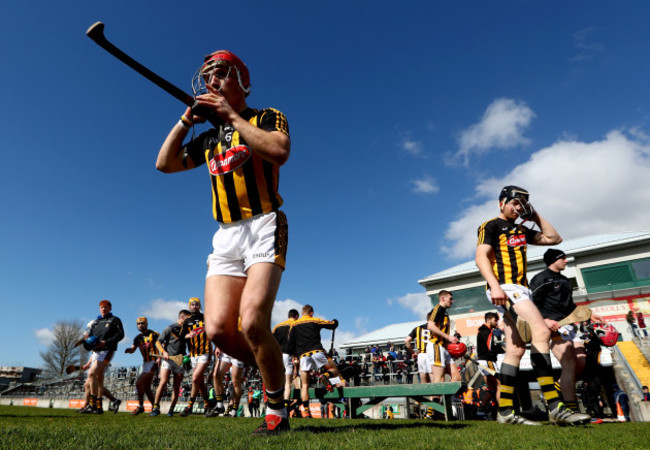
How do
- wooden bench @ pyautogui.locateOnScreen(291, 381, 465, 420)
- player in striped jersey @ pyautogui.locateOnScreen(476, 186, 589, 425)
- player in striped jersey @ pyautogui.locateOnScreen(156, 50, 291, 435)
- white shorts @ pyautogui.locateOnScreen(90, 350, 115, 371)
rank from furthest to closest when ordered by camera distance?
white shorts @ pyautogui.locateOnScreen(90, 350, 115, 371) → wooden bench @ pyautogui.locateOnScreen(291, 381, 465, 420) → player in striped jersey @ pyautogui.locateOnScreen(476, 186, 589, 425) → player in striped jersey @ pyautogui.locateOnScreen(156, 50, 291, 435)

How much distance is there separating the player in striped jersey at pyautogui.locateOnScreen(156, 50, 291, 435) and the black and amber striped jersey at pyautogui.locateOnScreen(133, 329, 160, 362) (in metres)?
7.68

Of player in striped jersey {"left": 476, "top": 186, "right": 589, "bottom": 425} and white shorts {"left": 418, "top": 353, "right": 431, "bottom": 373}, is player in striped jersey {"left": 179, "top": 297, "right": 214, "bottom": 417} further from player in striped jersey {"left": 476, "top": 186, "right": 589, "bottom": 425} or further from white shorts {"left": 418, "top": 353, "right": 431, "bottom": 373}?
player in striped jersey {"left": 476, "top": 186, "right": 589, "bottom": 425}

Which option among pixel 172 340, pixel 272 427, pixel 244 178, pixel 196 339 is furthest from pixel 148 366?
pixel 244 178

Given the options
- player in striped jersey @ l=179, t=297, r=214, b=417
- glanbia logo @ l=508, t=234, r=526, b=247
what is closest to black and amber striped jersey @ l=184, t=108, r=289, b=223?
glanbia logo @ l=508, t=234, r=526, b=247

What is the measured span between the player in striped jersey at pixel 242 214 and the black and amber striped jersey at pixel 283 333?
5.61 meters

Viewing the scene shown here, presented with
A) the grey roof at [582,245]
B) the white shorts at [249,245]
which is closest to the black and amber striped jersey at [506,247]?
the white shorts at [249,245]

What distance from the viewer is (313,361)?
26.4ft

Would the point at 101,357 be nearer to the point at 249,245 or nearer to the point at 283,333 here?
the point at 283,333

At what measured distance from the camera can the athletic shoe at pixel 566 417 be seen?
350cm

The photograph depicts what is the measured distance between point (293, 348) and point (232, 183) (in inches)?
243

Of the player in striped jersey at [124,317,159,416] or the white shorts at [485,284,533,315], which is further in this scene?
the player in striped jersey at [124,317,159,416]

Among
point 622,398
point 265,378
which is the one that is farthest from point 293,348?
point 622,398

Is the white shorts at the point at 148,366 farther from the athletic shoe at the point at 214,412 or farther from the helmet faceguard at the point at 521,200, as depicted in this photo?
the helmet faceguard at the point at 521,200

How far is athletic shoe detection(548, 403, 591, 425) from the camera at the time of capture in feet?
11.5
